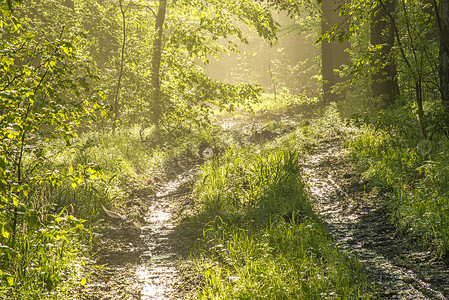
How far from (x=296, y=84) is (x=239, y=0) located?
28989 millimetres

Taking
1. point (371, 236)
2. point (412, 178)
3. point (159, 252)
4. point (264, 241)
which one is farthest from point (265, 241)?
point (412, 178)

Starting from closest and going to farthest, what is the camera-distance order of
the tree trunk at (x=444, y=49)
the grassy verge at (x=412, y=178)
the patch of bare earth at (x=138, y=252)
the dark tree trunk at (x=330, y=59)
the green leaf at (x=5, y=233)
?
the green leaf at (x=5, y=233), the patch of bare earth at (x=138, y=252), the grassy verge at (x=412, y=178), the tree trunk at (x=444, y=49), the dark tree trunk at (x=330, y=59)

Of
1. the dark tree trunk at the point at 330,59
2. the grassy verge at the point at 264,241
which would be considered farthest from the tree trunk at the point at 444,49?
the dark tree trunk at the point at 330,59

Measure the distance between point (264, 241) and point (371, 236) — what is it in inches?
60.5

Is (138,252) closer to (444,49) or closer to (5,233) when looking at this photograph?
(5,233)

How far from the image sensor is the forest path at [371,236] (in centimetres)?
371

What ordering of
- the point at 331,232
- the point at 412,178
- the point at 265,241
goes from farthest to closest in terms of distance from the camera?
the point at 412,178, the point at 331,232, the point at 265,241

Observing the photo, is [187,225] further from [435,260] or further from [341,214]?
[435,260]

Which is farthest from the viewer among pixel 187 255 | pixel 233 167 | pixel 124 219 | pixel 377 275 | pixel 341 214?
pixel 233 167

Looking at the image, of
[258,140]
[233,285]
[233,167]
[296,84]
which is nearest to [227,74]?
[296,84]

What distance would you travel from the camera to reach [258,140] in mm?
13250

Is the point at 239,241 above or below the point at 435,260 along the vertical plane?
above

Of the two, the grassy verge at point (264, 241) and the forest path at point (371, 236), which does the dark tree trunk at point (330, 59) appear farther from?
the grassy verge at point (264, 241)

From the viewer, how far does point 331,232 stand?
213 inches
